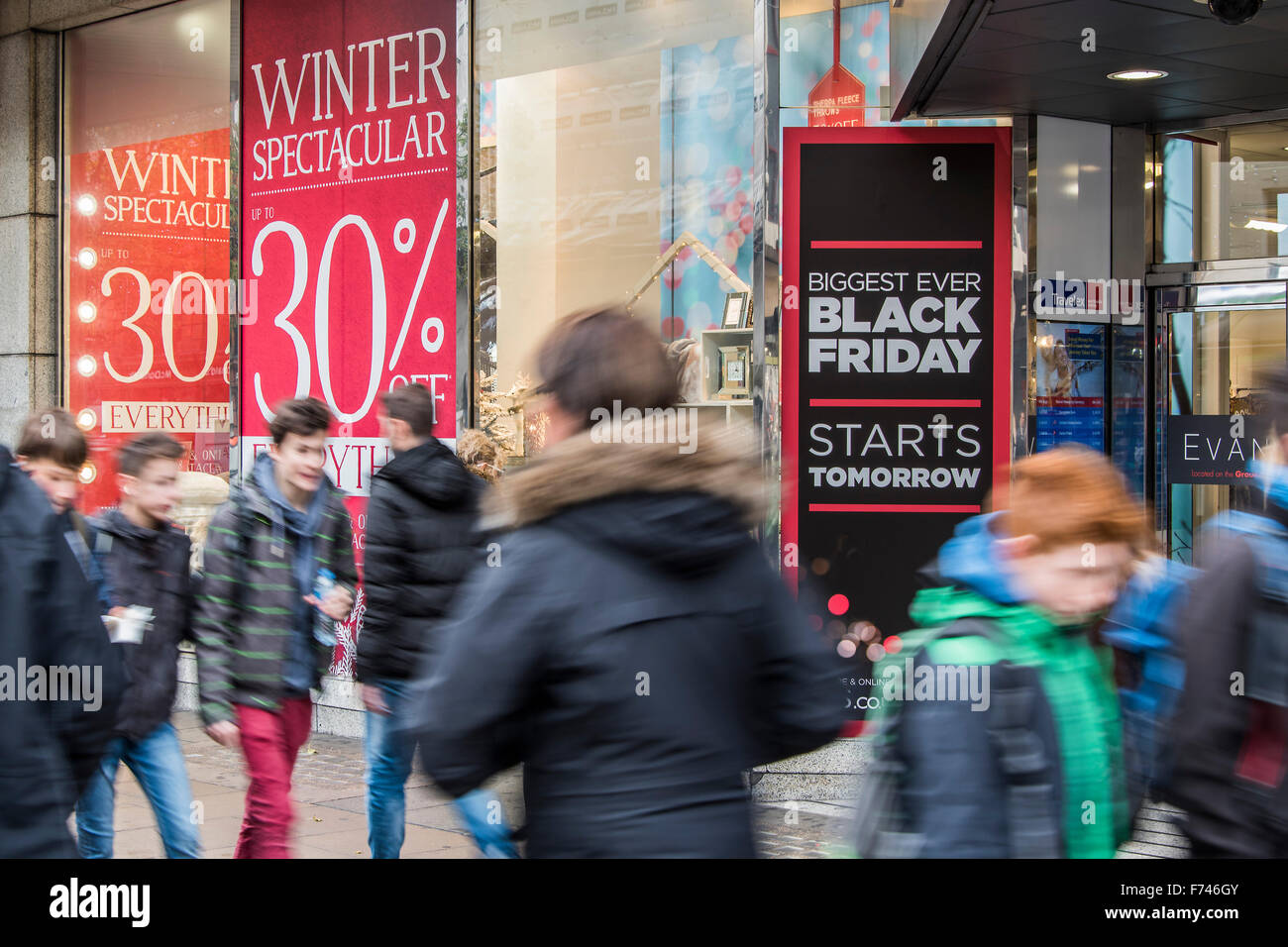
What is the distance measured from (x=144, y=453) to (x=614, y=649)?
10.4 ft

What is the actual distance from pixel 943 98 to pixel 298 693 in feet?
14.9

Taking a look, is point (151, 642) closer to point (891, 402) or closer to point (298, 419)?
point (298, 419)

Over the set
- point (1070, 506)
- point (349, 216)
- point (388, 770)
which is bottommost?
point (388, 770)

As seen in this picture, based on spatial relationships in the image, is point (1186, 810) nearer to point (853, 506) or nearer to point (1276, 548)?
point (1276, 548)

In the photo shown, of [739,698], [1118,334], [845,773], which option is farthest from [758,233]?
[739,698]

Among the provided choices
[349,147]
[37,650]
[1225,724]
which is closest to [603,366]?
[37,650]

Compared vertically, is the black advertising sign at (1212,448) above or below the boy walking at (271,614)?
above

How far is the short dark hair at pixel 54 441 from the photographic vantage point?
4.99m

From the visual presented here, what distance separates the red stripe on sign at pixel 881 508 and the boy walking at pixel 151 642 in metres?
3.74

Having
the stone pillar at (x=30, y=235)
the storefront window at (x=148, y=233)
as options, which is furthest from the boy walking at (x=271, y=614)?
the stone pillar at (x=30, y=235)

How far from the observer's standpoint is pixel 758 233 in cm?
765

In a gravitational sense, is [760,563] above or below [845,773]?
above

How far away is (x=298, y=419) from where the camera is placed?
4.90 metres

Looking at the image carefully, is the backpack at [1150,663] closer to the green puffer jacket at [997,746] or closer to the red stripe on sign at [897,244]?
the green puffer jacket at [997,746]
